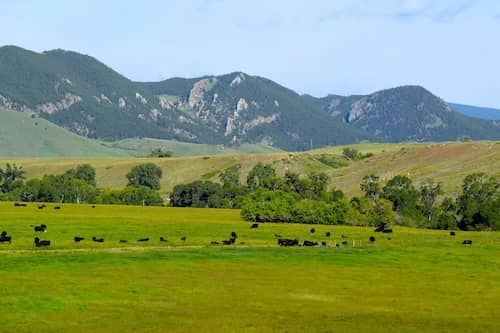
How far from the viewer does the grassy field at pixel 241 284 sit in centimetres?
4578

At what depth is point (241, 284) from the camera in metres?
61.4

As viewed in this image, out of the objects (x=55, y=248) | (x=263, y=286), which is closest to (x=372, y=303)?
(x=263, y=286)

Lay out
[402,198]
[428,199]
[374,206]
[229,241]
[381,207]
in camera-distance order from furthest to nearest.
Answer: [428,199] < [402,198] < [374,206] < [381,207] < [229,241]

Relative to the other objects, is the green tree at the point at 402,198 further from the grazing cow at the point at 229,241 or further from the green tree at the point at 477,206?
the grazing cow at the point at 229,241

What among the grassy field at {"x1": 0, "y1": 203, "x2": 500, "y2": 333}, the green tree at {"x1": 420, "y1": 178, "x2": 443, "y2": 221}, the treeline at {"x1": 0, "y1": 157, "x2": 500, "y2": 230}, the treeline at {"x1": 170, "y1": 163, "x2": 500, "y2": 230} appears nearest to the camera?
the grassy field at {"x1": 0, "y1": 203, "x2": 500, "y2": 333}

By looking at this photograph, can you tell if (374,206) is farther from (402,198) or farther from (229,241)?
(229,241)

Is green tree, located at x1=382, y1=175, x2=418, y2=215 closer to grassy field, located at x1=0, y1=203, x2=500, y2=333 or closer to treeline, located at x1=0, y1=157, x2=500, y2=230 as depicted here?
treeline, located at x1=0, y1=157, x2=500, y2=230

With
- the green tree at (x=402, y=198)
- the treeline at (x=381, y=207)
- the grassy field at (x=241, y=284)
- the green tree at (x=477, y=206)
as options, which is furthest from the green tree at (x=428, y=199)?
the grassy field at (x=241, y=284)

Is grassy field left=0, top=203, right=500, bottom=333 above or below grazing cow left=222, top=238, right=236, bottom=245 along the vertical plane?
below

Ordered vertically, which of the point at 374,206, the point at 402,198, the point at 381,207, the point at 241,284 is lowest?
the point at 241,284

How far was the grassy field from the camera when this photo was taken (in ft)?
150

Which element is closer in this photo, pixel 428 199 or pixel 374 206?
pixel 374 206

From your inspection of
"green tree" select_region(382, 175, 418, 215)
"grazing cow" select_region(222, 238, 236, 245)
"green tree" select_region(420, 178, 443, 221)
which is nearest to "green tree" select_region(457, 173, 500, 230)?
"green tree" select_region(420, 178, 443, 221)

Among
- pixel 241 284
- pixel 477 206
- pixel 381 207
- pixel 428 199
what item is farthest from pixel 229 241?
pixel 428 199
